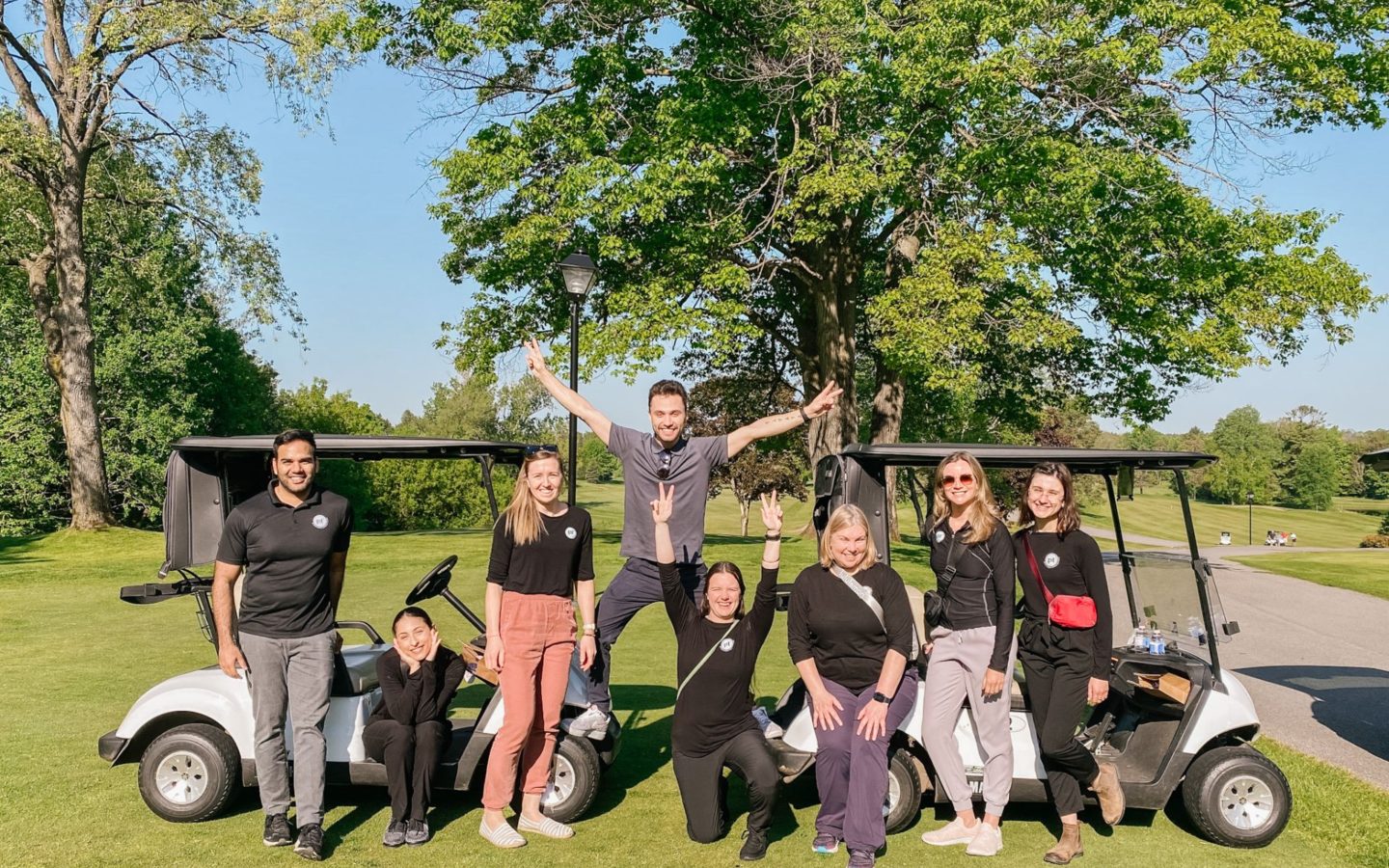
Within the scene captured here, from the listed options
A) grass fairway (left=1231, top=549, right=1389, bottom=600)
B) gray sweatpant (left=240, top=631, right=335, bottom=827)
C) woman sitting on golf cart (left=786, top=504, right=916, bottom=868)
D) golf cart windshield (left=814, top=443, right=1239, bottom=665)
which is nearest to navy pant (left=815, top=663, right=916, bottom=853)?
woman sitting on golf cart (left=786, top=504, right=916, bottom=868)

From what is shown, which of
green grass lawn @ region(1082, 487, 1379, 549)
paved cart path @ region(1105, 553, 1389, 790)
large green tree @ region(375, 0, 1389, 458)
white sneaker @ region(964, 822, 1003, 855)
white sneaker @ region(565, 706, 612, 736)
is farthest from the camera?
green grass lawn @ region(1082, 487, 1379, 549)

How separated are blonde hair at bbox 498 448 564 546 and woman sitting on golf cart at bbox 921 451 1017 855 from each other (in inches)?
74.4

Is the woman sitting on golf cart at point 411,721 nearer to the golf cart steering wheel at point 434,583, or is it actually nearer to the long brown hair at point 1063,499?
the golf cart steering wheel at point 434,583

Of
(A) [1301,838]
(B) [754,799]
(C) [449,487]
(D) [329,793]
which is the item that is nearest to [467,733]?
(D) [329,793]

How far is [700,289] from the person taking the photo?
1848cm

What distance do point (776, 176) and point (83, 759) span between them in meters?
14.5

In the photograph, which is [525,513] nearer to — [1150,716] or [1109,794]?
[1109,794]

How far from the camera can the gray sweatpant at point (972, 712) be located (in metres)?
4.49

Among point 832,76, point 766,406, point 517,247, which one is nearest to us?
point 832,76

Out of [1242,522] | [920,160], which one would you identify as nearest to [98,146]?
[920,160]

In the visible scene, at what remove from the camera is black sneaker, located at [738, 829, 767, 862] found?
4316 mm

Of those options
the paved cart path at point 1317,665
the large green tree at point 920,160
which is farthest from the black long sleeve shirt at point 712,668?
the large green tree at point 920,160

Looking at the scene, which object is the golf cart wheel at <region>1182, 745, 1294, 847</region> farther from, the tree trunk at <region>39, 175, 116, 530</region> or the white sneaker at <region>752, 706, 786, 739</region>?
the tree trunk at <region>39, 175, 116, 530</region>

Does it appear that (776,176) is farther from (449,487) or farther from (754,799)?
(449,487)
